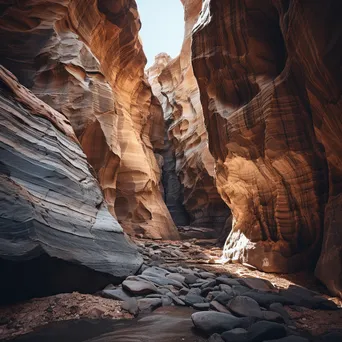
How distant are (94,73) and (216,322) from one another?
41.0 feet

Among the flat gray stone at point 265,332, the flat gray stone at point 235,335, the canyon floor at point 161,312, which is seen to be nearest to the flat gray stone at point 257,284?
the canyon floor at point 161,312

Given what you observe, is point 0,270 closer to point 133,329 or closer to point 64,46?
point 133,329

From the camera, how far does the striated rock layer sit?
12.0 m

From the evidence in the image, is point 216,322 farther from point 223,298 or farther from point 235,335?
point 223,298

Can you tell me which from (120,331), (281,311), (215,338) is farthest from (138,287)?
(281,311)

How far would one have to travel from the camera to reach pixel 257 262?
855 centimetres

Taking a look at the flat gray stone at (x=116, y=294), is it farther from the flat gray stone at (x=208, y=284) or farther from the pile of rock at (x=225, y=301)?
the flat gray stone at (x=208, y=284)

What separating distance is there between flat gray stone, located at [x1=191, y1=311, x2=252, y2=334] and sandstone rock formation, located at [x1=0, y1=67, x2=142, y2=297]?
2228 millimetres

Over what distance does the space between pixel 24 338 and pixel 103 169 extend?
1090 centimetres

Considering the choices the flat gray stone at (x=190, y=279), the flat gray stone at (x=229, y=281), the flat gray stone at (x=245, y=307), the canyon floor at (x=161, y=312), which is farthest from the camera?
the flat gray stone at (x=190, y=279)

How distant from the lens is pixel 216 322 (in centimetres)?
378

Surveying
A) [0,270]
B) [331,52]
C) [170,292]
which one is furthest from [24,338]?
[331,52]

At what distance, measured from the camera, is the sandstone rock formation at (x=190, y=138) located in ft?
72.6

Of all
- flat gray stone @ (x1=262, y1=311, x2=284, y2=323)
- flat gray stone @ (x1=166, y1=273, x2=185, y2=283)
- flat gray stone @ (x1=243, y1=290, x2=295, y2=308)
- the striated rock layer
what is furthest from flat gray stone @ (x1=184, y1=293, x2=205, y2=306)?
the striated rock layer
